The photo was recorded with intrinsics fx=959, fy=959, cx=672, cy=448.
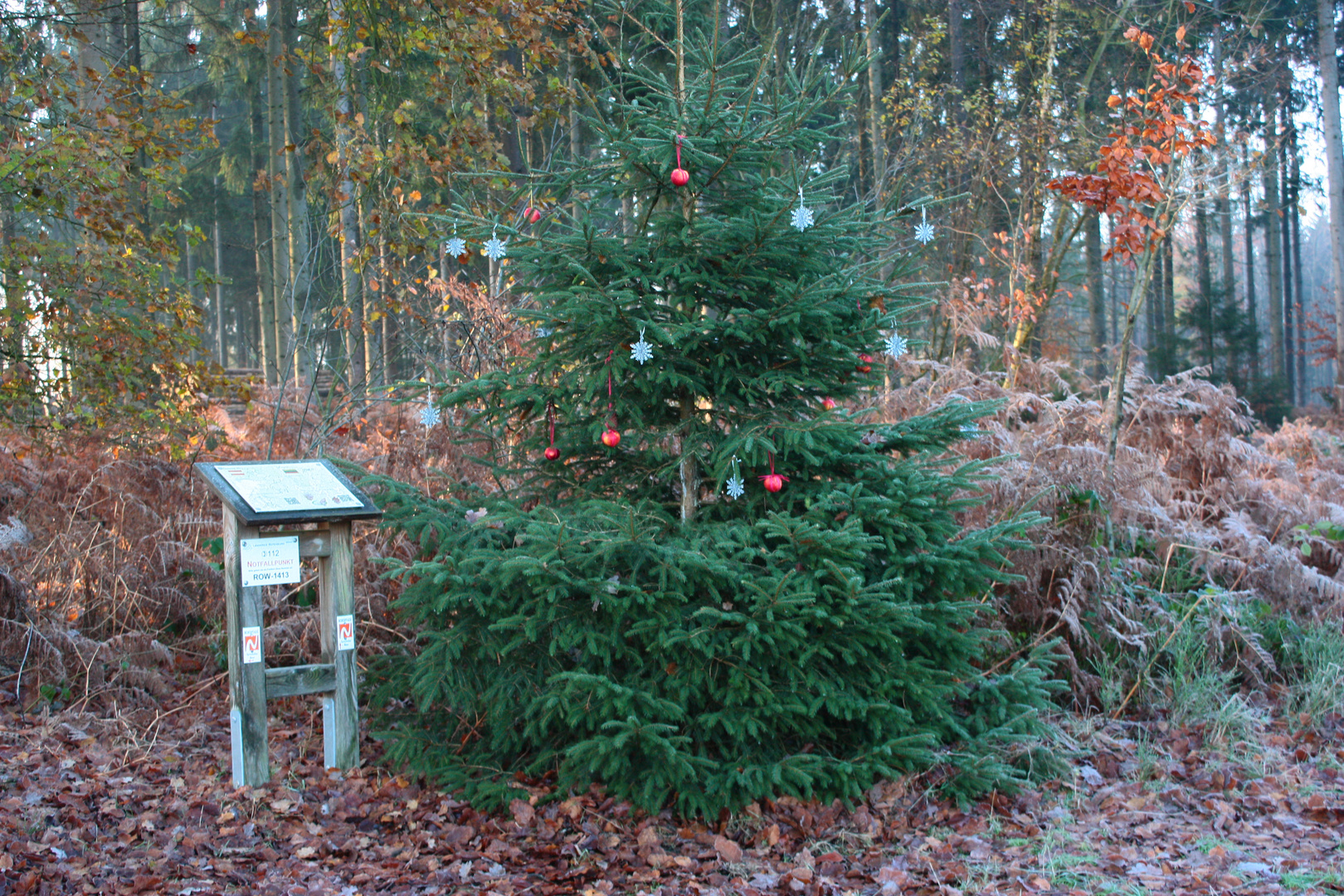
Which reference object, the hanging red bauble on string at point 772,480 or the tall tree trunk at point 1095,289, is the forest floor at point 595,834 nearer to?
the hanging red bauble on string at point 772,480

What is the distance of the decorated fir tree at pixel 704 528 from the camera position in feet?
12.9

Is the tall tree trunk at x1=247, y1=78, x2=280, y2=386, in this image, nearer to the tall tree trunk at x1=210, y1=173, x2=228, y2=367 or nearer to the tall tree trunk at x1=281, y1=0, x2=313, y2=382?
the tall tree trunk at x1=281, y1=0, x2=313, y2=382

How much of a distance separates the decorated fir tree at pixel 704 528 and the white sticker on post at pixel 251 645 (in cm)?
66

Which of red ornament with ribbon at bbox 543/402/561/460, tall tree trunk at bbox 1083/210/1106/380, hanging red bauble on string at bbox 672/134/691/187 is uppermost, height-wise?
tall tree trunk at bbox 1083/210/1106/380

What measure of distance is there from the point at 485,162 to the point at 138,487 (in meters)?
4.31

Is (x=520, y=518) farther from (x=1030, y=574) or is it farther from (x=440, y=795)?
(x=1030, y=574)

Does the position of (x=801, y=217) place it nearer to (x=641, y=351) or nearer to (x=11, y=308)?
(x=641, y=351)

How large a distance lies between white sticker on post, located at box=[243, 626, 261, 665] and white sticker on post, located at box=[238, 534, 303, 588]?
0.20 m

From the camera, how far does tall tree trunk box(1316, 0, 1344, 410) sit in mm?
17562

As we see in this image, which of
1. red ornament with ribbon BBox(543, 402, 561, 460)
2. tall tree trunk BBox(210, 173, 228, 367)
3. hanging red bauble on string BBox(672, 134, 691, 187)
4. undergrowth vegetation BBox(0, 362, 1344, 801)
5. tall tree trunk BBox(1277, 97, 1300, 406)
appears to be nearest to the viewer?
hanging red bauble on string BBox(672, 134, 691, 187)

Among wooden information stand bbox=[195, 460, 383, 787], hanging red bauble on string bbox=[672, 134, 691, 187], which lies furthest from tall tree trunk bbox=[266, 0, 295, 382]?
hanging red bauble on string bbox=[672, 134, 691, 187]

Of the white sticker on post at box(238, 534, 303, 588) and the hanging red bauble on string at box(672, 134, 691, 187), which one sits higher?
the hanging red bauble on string at box(672, 134, 691, 187)

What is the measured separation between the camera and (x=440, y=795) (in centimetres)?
439

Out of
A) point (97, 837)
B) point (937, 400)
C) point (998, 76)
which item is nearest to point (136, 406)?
point (97, 837)
